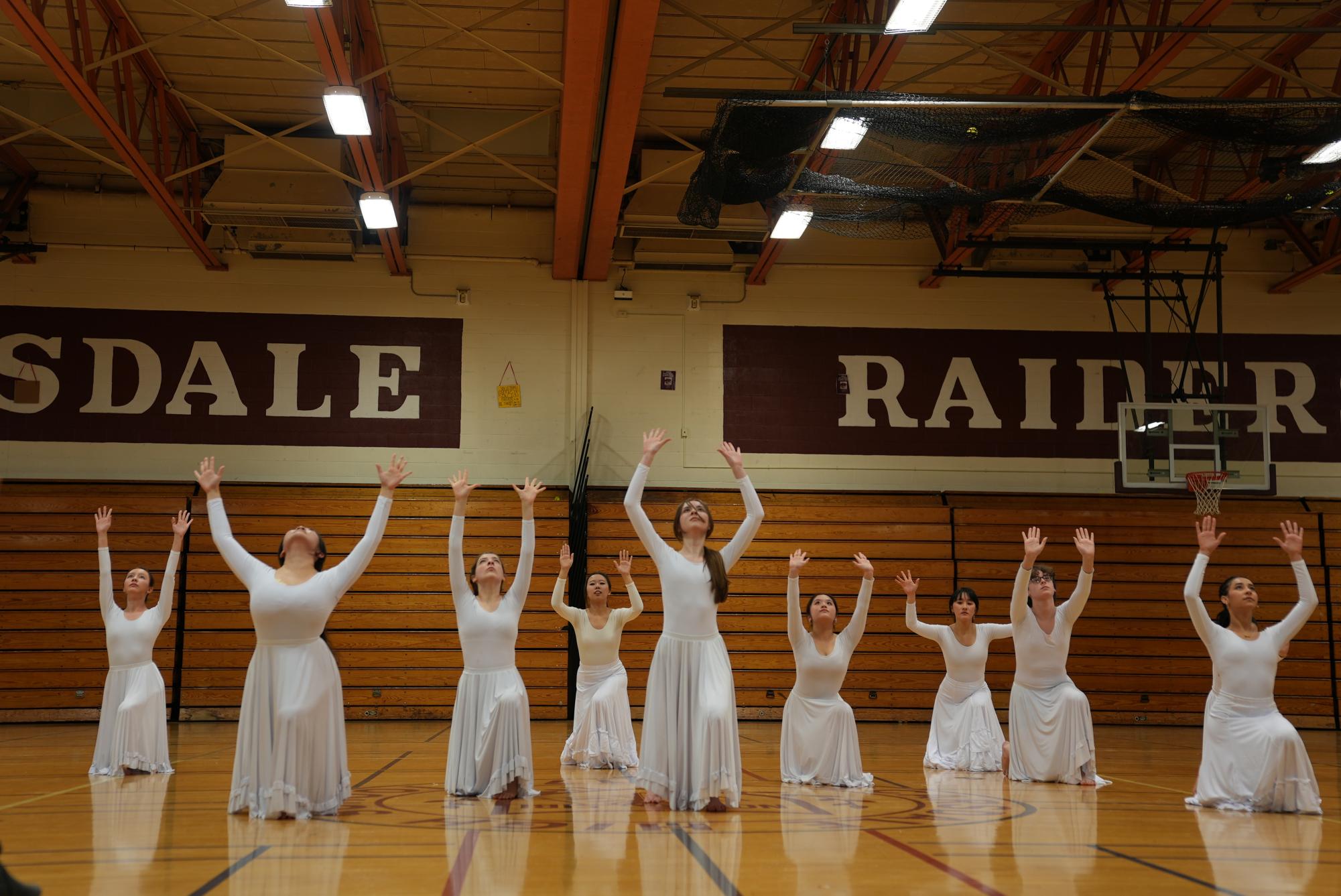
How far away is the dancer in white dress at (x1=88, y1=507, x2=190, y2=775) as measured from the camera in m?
9.00

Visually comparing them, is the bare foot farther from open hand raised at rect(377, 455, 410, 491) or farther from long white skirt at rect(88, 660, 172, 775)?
long white skirt at rect(88, 660, 172, 775)

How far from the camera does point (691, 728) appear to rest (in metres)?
6.52

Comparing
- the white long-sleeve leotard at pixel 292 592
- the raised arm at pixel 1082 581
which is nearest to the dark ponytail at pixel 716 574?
the white long-sleeve leotard at pixel 292 592

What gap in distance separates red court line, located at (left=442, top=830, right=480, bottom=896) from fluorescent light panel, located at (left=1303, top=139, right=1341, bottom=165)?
9.11m

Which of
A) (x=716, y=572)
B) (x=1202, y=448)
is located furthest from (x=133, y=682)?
(x=1202, y=448)

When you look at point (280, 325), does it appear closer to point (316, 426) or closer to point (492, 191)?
point (316, 426)

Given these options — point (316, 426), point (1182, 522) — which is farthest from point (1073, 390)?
point (316, 426)

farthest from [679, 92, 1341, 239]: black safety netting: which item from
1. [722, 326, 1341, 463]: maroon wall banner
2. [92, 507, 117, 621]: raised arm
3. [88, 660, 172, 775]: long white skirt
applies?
[88, 660, 172, 775]: long white skirt

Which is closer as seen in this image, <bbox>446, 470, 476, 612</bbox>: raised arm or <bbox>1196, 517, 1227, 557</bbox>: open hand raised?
<bbox>446, 470, 476, 612</bbox>: raised arm

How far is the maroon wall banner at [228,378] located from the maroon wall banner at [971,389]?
15.9 feet

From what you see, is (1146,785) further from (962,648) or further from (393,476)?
(393,476)

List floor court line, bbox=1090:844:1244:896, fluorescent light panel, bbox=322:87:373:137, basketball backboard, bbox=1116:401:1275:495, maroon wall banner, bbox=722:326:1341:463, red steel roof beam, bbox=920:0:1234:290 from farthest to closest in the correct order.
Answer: maroon wall banner, bbox=722:326:1341:463, basketball backboard, bbox=1116:401:1275:495, fluorescent light panel, bbox=322:87:373:137, red steel roof beam, bbox=920:0:1234:290, floor court line, bbox=1090:844:1244:896

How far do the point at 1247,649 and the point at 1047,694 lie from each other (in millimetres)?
1909

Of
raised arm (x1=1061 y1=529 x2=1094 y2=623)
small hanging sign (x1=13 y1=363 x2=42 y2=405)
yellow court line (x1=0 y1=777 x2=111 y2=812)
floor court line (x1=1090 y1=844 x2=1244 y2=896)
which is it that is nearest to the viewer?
floor court line (x1=1090 y1=844 x2=1244 y2=896)
